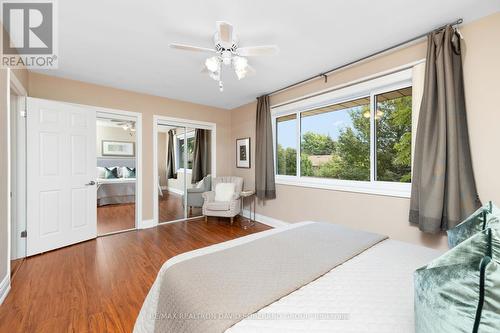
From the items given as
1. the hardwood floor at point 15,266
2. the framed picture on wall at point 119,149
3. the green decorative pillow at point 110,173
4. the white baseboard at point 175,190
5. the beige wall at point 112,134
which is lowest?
the hardwood floor at point 15,266

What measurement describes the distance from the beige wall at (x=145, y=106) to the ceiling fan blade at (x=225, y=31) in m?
2.66

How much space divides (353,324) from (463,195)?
1937 millimetres

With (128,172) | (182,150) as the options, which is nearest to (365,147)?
(182,150)

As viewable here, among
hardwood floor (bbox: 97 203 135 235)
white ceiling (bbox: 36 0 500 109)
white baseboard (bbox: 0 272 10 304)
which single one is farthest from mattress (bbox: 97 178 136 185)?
white baseboard (bbox: 0 272 10 304)

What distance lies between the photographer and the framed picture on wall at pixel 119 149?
162 inches

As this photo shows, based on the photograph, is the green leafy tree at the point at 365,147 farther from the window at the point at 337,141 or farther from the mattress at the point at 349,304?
the mattress at the point at 349,304

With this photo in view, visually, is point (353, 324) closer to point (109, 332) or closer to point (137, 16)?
point (109, 332)

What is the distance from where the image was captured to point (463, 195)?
193 centimetres

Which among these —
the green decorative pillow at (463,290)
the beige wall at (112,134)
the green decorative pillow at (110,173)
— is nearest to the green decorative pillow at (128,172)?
the green decorative pillow at (110,173)

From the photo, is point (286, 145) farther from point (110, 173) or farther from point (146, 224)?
point (110, 173)

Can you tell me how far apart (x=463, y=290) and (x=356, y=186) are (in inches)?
93.9

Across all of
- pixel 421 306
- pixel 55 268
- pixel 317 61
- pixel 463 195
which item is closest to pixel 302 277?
pixel 421 306

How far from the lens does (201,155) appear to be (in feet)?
15.8

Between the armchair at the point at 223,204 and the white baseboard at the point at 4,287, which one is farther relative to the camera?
the armchair at the point at 223,204
